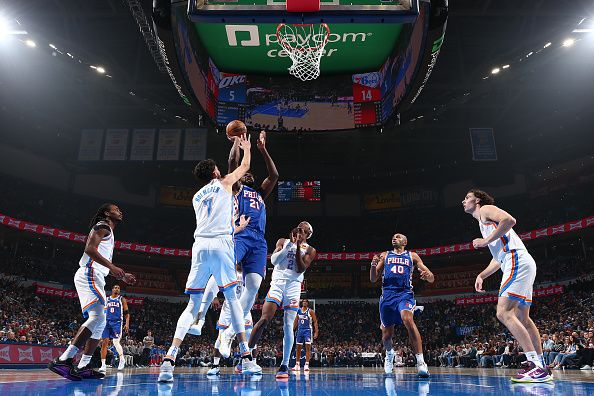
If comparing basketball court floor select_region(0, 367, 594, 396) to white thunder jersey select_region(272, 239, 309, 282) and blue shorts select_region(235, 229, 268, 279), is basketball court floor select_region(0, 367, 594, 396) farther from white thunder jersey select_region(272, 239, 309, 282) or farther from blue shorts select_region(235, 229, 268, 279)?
white thunder jersey select_region(272, 239, 309, 282)

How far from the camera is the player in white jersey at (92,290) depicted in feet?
16.5

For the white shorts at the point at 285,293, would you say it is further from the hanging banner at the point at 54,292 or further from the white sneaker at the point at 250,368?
the hanging banner at the point at 54,292

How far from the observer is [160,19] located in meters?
8.27

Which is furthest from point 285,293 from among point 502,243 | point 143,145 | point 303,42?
point 143,145

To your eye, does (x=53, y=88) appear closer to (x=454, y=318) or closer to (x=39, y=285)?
(x=39, y=285)

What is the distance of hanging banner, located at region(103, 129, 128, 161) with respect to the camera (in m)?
22.6

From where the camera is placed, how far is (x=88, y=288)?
17.6 ft

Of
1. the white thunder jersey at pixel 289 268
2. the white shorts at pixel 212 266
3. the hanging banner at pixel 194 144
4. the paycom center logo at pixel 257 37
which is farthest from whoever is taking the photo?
the hanging banner at pixel 194 144

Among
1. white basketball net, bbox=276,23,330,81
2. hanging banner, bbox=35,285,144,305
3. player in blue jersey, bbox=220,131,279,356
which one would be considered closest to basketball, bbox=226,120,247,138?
player in blue jersey, bbox=220,131,279,356

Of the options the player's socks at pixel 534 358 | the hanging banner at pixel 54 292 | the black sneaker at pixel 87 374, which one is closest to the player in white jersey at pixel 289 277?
the black sneaker at pixel 87 374

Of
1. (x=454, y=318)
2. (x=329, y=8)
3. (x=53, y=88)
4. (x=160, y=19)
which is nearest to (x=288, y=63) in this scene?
(x=160, y=19)

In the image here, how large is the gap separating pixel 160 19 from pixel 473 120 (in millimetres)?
21311

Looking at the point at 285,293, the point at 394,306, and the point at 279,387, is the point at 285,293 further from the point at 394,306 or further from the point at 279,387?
the point at 279,387

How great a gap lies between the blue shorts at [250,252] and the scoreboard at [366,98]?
6.33 m
